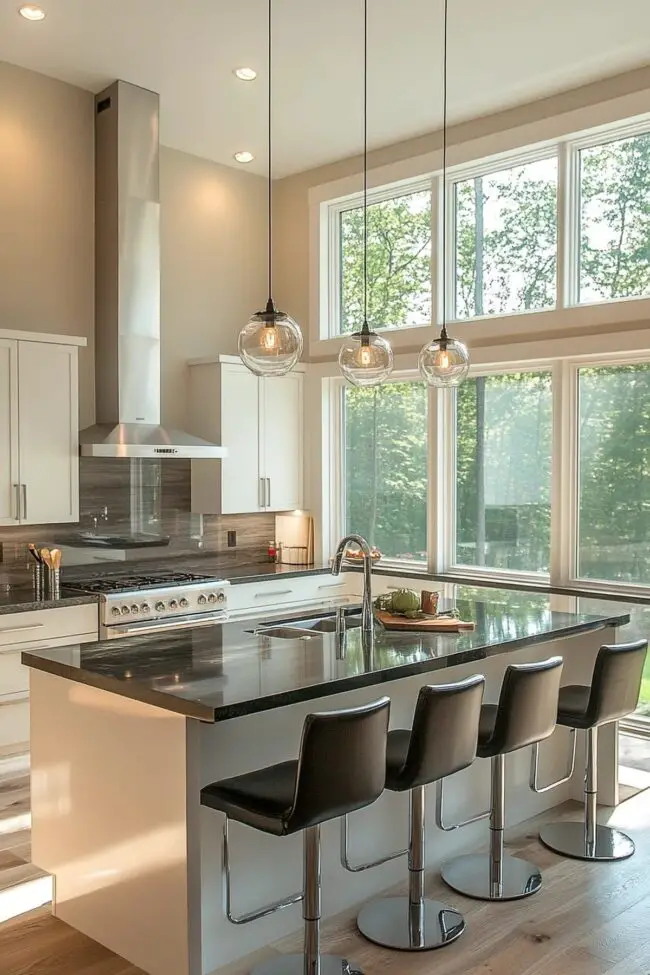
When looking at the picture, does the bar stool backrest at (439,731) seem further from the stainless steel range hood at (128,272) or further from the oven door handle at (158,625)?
the stainless steel range hood at (128,272)

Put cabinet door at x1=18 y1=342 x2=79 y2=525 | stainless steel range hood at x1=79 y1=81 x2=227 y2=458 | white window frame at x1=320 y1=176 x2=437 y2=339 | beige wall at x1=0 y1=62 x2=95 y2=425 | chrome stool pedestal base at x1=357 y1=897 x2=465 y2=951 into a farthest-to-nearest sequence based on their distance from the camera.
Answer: white window frame at x1=320 y1=176 x2=437 y2=339 → stainless steel range hood at x1=79 y1=81 x2=227 y2=458 → beige wall at x1=0 y1=62 x2=95 y2=425 → cabinet door at x1=18 y1=342 x2=79 y2=525 → chrome stool pedestal base at x1=357 y1=897 x2=465 y2=951

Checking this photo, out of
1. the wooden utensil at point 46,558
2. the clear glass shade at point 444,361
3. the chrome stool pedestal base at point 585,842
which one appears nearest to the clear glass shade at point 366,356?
the clear glass shade at point 444,361

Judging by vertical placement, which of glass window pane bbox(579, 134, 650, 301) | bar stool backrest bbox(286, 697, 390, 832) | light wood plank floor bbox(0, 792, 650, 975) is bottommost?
light wood plank floor bbox(0, 792, 650, 975)

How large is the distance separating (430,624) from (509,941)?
1.20 metres

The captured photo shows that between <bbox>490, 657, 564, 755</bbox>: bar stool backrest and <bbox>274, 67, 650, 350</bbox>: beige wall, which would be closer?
<bbox>490, 657, 564, 755</bbox>: bar stool backrest

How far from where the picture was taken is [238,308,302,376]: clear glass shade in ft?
11.3

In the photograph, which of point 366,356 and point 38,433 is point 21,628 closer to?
point 38,433

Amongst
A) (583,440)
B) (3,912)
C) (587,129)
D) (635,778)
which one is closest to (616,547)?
(583,440)

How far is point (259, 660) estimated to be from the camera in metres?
3.19

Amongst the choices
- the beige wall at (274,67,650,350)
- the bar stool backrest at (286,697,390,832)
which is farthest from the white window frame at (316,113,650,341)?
the bar stool backrest at (286,697,390,832)

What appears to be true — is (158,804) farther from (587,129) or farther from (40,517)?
(587,129)

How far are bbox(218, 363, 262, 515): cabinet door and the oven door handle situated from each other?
0.89 metres

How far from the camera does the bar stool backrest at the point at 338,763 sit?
2570 mm

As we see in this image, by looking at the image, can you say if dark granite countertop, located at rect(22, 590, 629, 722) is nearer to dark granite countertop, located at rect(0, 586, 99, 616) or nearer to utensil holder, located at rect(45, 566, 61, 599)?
dark granite countertop, located at rect(0, 586, 99, 616)
